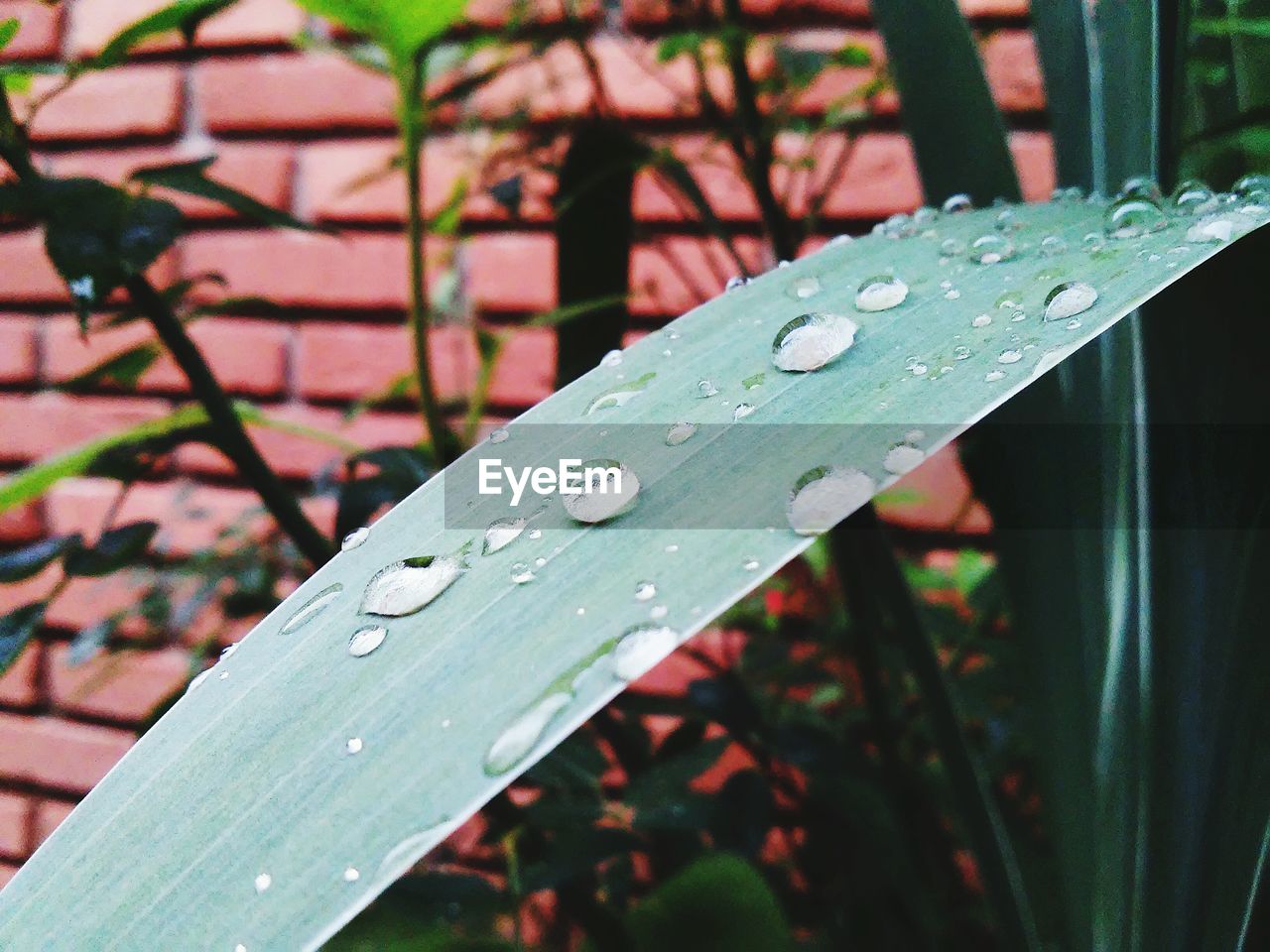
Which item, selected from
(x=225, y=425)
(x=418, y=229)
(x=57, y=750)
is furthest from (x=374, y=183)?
(x=57, y=750)

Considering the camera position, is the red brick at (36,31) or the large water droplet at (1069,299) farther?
the red brick at (36,31)

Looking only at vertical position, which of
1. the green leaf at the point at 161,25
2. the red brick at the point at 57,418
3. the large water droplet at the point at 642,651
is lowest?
the large water droplet at the point at 642,651

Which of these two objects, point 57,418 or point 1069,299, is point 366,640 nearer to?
point 1069,299

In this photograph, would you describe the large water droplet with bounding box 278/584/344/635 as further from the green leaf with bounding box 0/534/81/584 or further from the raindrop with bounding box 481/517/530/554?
the green leaf with bounding box 0/534/81/584

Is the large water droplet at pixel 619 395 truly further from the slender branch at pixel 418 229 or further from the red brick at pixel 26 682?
the red brick at pixel 26 682

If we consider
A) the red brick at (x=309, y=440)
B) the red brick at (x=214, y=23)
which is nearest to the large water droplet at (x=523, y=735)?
the red brick at (x=309, y=440)

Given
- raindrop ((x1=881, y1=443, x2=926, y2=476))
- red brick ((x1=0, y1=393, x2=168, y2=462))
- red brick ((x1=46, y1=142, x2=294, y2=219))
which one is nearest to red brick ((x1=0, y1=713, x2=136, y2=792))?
red brick ((x1=0, y1=393, x2=168, y2=462))

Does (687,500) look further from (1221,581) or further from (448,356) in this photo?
(448,356)

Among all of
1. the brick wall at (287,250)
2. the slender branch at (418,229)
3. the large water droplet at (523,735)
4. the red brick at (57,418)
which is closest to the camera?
the large water droplet at (523,735)
